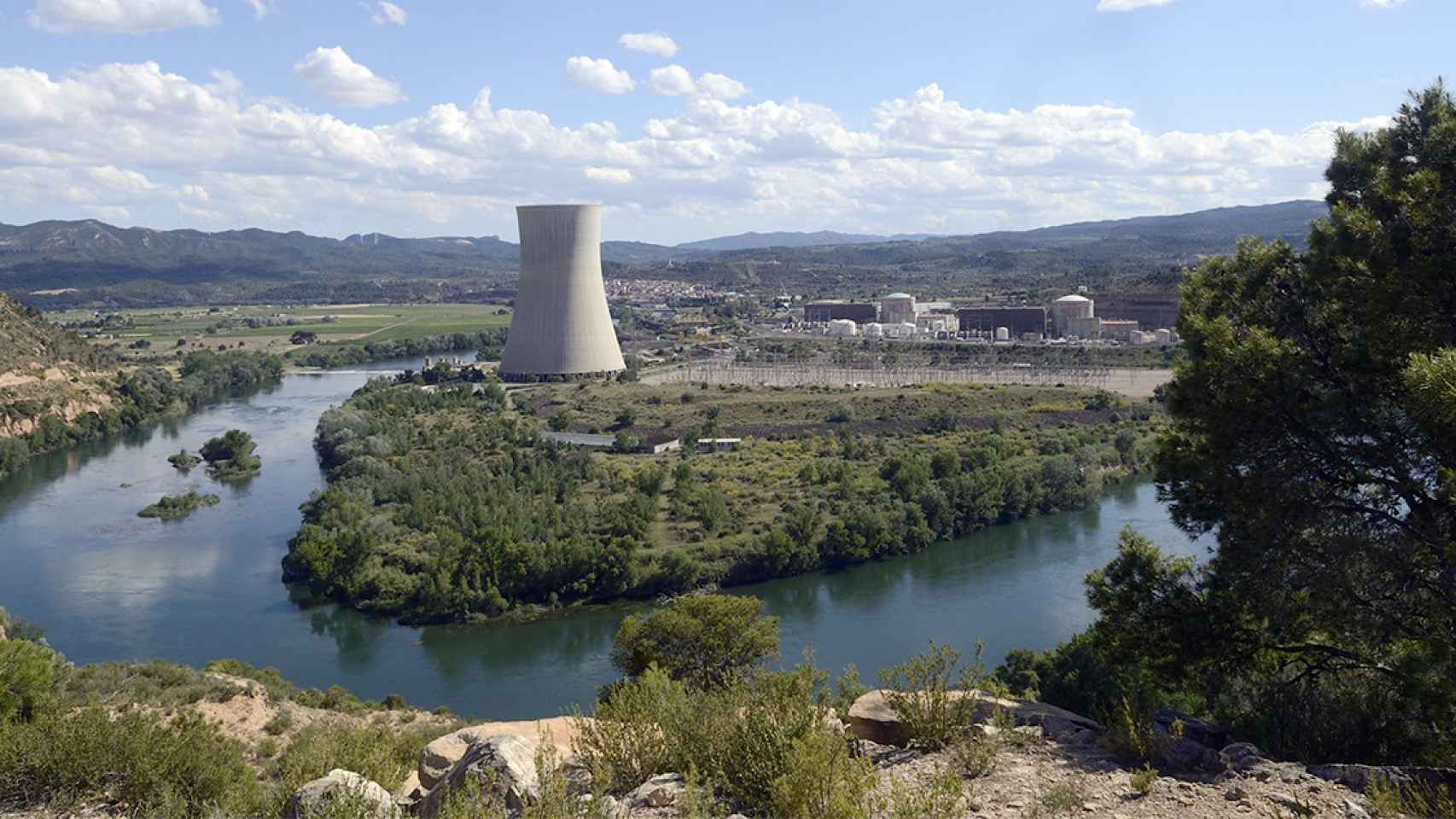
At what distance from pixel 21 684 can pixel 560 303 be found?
20.9 metres

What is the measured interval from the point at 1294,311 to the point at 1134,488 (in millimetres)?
15680

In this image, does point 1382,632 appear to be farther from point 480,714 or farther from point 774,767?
point 480,714

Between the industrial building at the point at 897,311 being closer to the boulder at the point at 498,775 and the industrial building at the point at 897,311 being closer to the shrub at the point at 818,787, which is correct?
the boulder at the point at 498,775

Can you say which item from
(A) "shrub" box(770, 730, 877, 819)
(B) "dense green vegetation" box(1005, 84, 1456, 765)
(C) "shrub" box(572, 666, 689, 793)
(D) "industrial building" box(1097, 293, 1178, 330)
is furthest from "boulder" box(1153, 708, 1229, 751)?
(D) "industrial building" box(1097, 293, 1178, 330)

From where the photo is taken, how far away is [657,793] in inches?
137

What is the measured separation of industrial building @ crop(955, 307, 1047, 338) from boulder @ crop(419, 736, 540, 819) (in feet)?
135

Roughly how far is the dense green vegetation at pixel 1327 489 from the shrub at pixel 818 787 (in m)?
1.83

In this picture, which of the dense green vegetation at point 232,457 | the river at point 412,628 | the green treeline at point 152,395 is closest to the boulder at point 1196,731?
the river at point 412,628

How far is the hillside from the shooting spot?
80.9 meters

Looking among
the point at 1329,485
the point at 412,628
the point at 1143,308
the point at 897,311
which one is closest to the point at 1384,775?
the point at 1329,485

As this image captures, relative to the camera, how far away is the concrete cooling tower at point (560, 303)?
24.6 metres

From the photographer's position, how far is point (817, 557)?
50.3 feet

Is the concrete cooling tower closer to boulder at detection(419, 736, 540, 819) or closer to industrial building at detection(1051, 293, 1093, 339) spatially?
industrial building at detection(1051, 293, 1093, 339)

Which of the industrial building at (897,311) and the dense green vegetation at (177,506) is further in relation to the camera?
the industrial building at (897,311)
